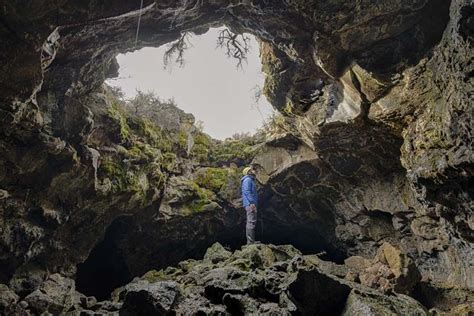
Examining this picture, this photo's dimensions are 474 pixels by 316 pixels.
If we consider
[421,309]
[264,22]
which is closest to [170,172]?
[264,22]

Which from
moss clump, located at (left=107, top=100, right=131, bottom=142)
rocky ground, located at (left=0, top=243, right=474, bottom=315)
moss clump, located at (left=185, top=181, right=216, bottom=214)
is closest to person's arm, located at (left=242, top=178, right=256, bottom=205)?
moss clump, located at (left=185, top=181, right=216, bottom=214)

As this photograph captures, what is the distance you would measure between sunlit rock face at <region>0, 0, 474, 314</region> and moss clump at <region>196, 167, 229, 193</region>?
551mm

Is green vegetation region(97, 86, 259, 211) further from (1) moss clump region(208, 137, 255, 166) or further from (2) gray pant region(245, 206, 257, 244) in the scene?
(2) gray pant region(245, 206, 257, 244)

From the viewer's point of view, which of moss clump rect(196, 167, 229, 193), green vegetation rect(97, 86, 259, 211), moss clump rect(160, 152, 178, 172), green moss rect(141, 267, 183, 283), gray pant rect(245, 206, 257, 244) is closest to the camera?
green moss rect(141, 267, 183, 283)

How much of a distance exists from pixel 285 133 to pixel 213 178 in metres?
3.16

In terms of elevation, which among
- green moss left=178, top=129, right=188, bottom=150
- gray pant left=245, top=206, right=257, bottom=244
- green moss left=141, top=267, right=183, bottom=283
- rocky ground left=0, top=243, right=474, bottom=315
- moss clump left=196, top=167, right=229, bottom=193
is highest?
green moss left=178, top=129, right=188, bottom=150

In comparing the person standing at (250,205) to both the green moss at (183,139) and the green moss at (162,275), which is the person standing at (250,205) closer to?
the green moss at (162,275)

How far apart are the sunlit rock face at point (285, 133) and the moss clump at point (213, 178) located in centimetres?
55

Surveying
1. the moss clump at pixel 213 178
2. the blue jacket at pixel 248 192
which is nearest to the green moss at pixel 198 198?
the moss clump at pixel 213 178

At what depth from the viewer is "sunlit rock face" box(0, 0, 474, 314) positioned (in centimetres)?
638

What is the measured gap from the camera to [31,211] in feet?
26.1

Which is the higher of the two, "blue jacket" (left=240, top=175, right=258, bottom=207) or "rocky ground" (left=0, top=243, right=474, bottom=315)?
"blue jacket" (left=240, top=175, right=258, bottom=207)

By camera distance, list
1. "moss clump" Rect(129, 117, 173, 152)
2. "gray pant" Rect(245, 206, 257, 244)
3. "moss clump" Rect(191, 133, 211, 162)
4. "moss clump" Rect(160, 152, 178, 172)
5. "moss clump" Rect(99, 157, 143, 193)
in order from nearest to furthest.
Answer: "moss clump" Rect(99, 157, 143, 193) → "gray pant" Rect(245, 206, 257, 244) → "moss clump" Rect(129, 117, 173, 152) → "moss clump" Rect(160, 152, 178, 172) → "moss clump" Rect(191, 133, 211, 162)

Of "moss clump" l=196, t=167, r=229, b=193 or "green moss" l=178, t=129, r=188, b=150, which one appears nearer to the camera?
"moss clump" l=196, t=167, r=229, b=193
